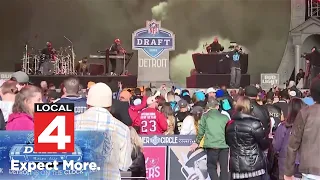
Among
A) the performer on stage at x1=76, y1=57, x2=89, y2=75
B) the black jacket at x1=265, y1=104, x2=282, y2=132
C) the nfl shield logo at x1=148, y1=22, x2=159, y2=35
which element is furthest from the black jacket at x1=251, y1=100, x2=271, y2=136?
the performer on stage at x1=76, y1=57, x2=89, y2=75

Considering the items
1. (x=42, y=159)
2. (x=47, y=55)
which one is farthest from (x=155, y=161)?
(x=47, y=55)

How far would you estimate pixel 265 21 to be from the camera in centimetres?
2077

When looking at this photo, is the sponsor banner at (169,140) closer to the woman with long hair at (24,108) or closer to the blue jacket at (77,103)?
the blue jacket at (77,103)

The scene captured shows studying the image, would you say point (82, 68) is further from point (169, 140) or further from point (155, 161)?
point (169, 140)

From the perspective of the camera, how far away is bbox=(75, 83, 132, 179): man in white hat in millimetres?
3559

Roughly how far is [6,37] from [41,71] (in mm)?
3491

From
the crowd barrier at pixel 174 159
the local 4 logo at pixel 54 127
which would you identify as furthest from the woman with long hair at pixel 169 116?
the local 4 logo at pixel 54 127

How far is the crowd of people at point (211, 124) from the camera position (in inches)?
152

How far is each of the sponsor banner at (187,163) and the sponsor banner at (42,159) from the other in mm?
4169

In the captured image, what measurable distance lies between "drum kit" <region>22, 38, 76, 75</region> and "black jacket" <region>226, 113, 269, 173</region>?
40.1 feet

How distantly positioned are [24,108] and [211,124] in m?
3.06

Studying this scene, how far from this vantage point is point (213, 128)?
699 cm

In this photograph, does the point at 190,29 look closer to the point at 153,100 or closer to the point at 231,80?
the point at 231,80

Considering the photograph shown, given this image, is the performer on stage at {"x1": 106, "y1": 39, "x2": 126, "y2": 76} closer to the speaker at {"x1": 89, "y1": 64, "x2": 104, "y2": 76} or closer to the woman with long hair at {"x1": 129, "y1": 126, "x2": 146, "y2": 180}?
the speaker at {"x1": 89, "y1": 64, "x2": 104, "y2": 76}
